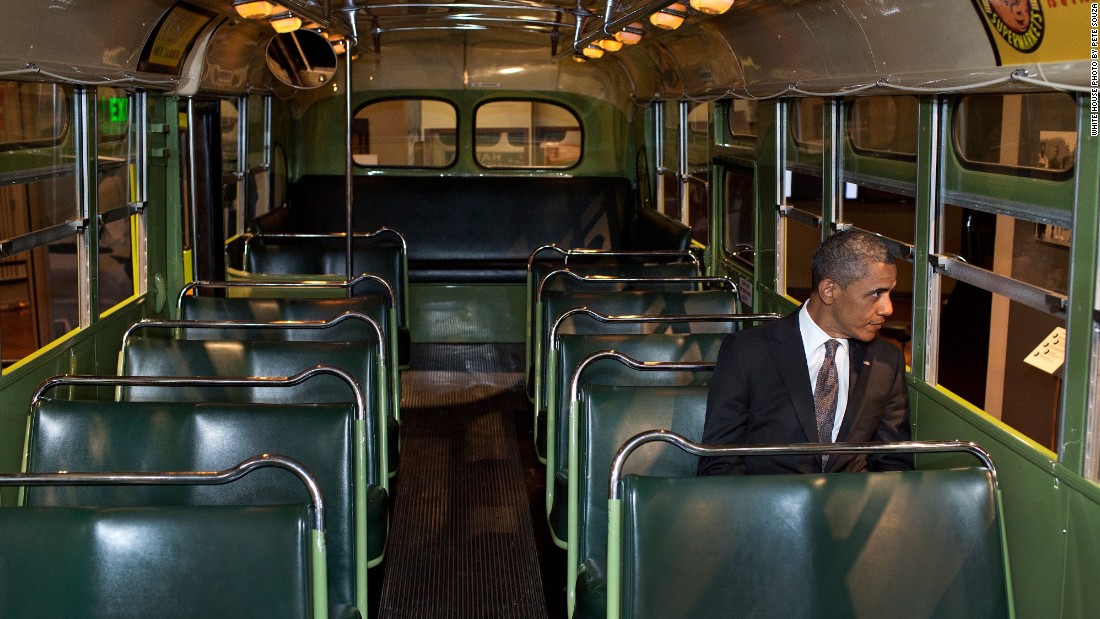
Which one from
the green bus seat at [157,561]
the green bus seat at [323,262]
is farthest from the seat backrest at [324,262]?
the green bus seat at [157,561]

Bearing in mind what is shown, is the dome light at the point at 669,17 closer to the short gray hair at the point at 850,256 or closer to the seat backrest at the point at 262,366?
the seat backrest at the point at 262,366

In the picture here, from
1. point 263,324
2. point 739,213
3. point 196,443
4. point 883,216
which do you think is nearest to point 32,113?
point 263,324

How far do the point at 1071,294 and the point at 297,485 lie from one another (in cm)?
221

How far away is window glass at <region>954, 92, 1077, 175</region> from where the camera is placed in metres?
3.30

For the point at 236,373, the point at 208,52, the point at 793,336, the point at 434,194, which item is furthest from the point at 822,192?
the point at 434,194

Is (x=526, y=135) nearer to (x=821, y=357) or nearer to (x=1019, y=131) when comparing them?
(x=1019, y=131)

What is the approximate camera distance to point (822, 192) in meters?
5.64

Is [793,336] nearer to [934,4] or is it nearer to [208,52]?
[934,4]

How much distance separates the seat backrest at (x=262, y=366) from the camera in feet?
14.6

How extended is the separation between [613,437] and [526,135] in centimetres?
730

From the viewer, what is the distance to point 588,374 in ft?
15.5

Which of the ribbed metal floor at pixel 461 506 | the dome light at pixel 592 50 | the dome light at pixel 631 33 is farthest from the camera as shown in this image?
the dome light at pixel 592 50

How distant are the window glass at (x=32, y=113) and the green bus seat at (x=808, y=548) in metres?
3.00

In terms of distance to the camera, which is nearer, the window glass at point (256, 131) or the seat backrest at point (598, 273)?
the seat backrest at point (598, 273)
